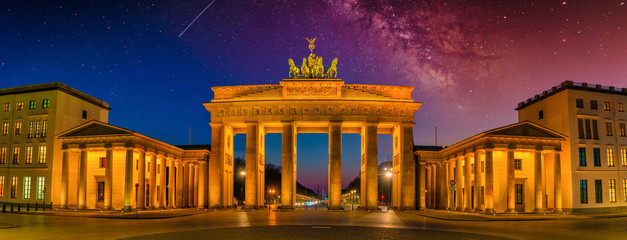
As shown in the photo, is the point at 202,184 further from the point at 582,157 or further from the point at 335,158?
the point at 582,157

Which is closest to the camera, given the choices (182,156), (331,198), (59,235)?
(59,235)

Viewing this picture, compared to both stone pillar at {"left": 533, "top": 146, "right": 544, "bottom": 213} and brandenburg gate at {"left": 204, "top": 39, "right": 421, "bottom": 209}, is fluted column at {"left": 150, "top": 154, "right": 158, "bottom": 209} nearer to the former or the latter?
brandenburg gate at {"left": 204, "top": 39, "right": 421, "bottom": 209}

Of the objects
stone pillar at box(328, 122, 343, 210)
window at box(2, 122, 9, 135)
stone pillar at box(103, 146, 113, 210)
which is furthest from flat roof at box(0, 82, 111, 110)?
stone pillar at box(328, 122, 343, 210)

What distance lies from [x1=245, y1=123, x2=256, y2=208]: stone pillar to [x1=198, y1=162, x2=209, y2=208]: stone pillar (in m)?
6.57

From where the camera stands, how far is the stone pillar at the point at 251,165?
63.5 m

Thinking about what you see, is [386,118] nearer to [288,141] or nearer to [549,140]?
[288,141]

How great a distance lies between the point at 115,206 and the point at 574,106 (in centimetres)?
5477

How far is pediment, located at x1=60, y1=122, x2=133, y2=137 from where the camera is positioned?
5378 cm

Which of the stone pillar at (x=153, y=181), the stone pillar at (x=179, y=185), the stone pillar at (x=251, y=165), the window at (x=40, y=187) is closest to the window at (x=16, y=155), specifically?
the window at (x=40, y=187)

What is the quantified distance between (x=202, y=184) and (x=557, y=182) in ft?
147

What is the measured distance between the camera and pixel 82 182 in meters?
54.3

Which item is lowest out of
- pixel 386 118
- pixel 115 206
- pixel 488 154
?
pixel 115 206

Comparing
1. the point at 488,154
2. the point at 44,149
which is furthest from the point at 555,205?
the point at 44,149

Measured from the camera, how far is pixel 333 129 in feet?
210
